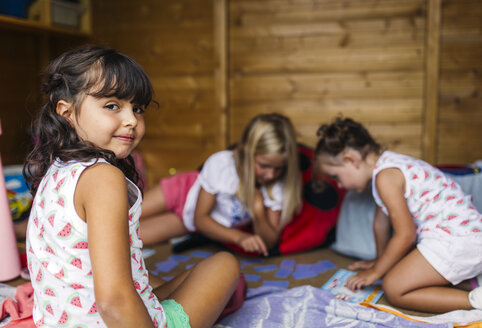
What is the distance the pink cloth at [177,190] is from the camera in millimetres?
2089

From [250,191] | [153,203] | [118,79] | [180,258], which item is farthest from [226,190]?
[118,79]

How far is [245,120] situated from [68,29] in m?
1.28

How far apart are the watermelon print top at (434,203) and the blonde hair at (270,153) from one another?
409 millimetres

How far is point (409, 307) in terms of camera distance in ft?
4.37

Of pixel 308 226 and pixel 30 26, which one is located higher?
pixel 30 26

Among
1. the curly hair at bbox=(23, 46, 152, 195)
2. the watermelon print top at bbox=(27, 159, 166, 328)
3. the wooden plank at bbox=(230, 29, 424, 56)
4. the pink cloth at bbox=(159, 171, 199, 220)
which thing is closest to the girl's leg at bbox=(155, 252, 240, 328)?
the watermelon print top at bbox=(27, 159, 166, 328)

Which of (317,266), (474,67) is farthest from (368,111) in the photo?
(317,266)

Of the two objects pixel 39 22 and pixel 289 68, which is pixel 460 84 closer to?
pixel 289 68

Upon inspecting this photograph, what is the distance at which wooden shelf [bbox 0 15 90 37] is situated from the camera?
2418mm

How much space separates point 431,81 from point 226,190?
1.49 m

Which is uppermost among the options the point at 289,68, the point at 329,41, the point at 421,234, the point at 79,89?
the point at 329,41

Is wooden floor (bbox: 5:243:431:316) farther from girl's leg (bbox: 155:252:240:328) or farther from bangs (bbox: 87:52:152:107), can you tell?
bangs (bbox: 87:52:152:107)

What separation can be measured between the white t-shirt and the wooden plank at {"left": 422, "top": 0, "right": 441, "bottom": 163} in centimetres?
119

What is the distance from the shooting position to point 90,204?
78cm
